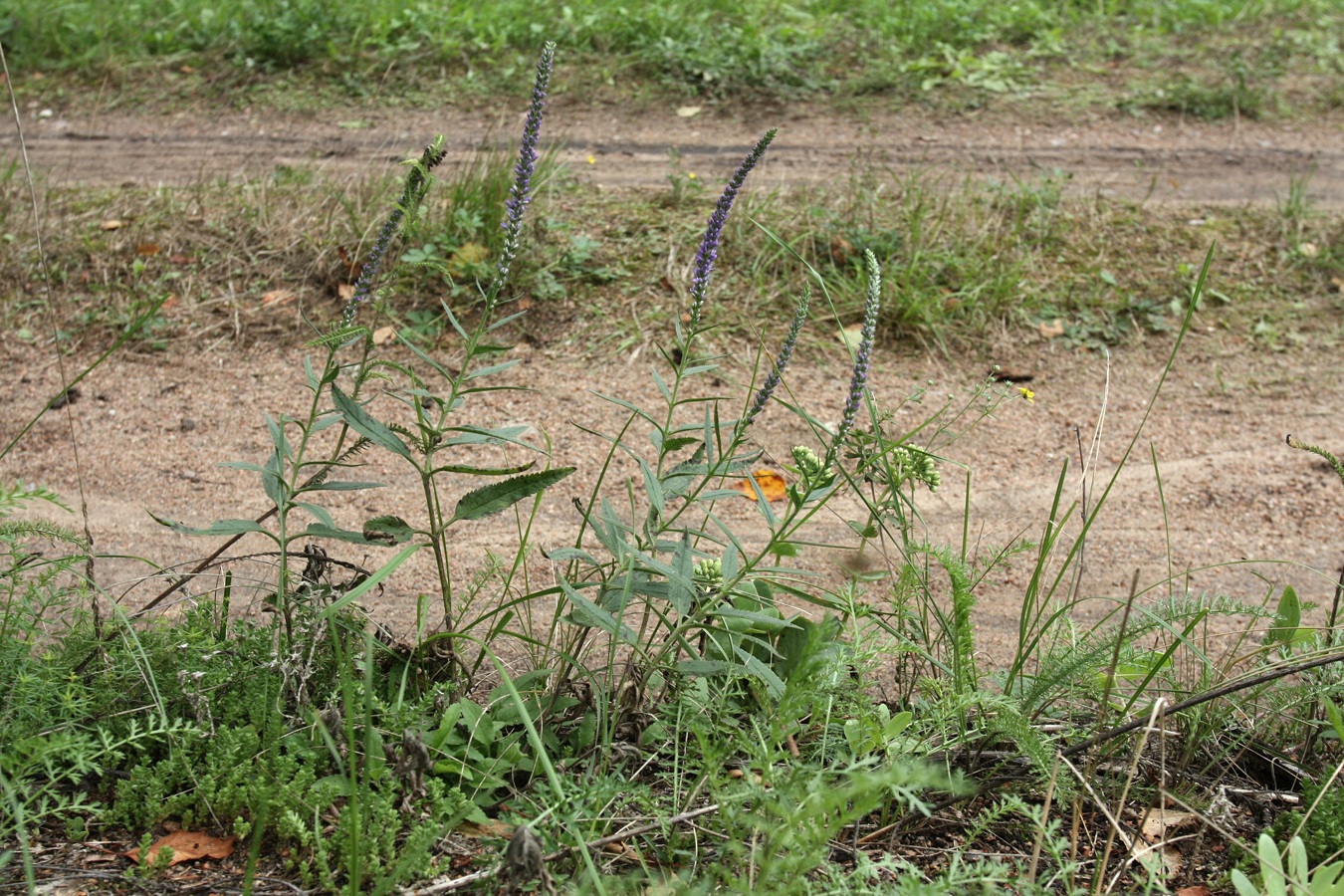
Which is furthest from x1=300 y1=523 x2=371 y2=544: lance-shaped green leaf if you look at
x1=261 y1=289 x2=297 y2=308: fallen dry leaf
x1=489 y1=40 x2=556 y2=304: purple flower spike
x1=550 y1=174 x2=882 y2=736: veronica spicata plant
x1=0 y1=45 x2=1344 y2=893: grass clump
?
x1=261 y1=289 x2=297 y2=308: fallen dry leaf

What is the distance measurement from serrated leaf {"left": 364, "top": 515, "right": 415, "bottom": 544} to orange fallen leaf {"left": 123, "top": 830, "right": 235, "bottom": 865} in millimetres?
621

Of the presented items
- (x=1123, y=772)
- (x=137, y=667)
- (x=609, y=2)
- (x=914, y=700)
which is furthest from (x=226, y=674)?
(x=609, y=2)

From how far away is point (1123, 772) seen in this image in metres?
2.29

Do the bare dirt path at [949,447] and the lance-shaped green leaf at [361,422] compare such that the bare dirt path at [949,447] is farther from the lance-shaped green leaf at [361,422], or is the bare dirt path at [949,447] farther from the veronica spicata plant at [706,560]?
the lance-shaped green leaf at [361,422]

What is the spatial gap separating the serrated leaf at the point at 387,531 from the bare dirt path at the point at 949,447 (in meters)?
0.93

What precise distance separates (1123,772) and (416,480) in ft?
8.36

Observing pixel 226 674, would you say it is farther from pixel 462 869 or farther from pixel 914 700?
pixel 914 700

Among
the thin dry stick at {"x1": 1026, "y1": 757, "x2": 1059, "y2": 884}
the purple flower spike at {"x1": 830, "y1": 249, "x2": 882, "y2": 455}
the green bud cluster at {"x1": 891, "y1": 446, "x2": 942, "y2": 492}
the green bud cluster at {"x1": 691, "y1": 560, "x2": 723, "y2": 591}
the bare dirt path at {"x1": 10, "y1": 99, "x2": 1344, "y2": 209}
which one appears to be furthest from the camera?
the bare dirt path at {"x1": 10, "y1": 99, "x2": 1344, "y2": 209}

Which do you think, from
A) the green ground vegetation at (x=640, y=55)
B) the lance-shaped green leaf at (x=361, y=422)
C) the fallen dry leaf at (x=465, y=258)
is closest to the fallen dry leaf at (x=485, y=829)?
the lance-shaped green leaf at (x=361, y=422)

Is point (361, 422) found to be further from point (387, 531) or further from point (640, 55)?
point (640, 55)

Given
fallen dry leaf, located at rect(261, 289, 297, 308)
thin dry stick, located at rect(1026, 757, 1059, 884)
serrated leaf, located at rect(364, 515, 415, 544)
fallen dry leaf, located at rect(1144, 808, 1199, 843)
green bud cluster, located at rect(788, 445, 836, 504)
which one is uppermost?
green bud cluster, located at rect(788, 445, 836, 504)

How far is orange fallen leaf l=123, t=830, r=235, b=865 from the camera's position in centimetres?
199

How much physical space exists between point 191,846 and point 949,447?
316 centimetres

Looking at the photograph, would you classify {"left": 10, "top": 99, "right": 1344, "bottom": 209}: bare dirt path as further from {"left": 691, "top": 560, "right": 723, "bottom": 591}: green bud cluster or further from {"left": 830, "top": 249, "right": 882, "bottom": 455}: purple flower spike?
{"left": 830, "top": 249, "right": 882, "bottom": 455}: purple flower spike
